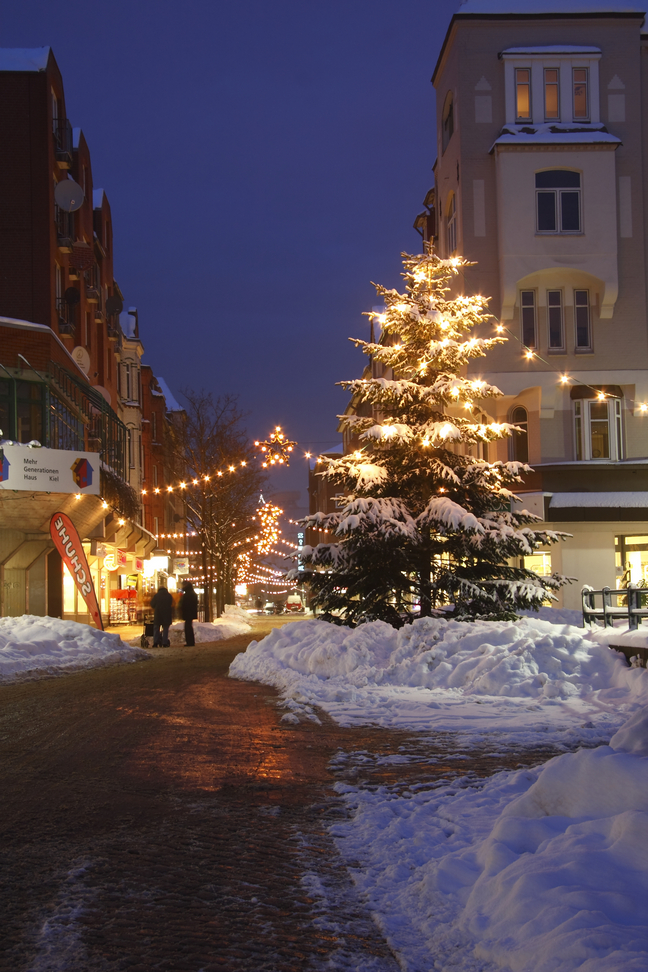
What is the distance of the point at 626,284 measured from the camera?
1194 inches

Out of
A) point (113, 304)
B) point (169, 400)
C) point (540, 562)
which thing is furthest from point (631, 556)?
point (169, 400)

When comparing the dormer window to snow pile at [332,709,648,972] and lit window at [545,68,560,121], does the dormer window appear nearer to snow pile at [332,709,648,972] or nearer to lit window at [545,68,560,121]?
lit window at [545,68,560,121]

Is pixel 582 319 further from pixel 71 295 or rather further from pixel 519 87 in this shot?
pixel 71 295

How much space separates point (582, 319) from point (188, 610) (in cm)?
1564

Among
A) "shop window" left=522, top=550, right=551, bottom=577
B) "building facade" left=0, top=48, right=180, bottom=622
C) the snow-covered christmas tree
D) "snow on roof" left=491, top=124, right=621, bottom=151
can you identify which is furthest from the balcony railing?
"shop window" left=522, top=550, right=551, bottom=577

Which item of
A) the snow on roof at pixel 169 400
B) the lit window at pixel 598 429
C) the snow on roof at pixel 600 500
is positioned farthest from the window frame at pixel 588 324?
the snow on roof at pixel 169 400

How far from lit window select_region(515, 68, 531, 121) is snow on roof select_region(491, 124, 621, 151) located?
2.10 ft

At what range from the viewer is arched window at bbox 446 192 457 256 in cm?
3216

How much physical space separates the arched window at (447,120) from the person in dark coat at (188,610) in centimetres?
1772

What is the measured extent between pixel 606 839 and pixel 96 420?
122ft

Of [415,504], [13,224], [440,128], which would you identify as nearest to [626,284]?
[440,128]

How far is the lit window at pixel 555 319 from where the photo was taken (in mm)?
30531

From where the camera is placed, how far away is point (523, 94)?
101 feet

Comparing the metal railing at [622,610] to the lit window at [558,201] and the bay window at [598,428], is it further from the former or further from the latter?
the lit window at [558,201]
